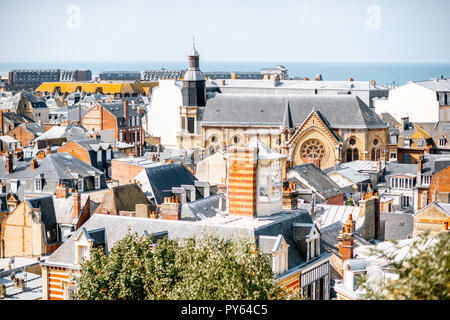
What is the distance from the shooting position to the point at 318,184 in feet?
166

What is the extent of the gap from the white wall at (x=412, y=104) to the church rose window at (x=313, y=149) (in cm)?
2127

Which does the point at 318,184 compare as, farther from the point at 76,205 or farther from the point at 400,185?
the point at 76,205

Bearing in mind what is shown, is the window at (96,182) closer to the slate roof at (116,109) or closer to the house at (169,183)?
the house at (169,183)

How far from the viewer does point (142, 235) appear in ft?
75.4

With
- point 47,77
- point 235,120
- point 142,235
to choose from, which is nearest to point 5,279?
point 142,235

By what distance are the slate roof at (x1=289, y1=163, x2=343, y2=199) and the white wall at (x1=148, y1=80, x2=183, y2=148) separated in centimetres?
4556

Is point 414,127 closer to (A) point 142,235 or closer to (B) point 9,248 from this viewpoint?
(B) point 9,248

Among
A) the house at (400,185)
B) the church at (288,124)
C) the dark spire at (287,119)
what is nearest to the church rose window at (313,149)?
the church at (288,124)

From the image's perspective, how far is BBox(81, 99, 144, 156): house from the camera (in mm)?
87312

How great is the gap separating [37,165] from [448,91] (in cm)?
5644

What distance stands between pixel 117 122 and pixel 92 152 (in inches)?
1228

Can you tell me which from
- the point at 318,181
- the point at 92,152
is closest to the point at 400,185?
the point at 318,181

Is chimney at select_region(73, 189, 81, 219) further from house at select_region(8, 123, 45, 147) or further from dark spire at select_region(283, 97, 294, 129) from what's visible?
house at select_region(8, 123, 45, 147)

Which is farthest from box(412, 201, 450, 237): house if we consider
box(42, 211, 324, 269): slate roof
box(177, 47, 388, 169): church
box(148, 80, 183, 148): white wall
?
box(148, 80, 183, 148): white wall
